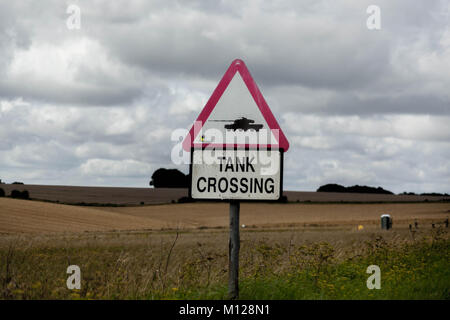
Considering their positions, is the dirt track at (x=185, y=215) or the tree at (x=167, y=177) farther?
the tree at (x=167, y=177)

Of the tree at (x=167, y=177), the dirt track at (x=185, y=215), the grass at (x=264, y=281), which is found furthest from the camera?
the tree at (x=167, y=177)

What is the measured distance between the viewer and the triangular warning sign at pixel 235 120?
5.46m

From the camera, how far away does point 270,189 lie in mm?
5473

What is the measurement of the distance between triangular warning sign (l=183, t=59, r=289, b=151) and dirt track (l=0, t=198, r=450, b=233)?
3124 cm

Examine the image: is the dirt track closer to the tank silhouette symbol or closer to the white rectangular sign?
the white rectangular sign

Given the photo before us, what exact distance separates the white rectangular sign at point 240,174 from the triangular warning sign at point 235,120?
0.31 feet

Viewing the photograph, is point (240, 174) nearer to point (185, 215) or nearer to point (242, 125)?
point (242, 125)

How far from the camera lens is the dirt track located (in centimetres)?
4241
